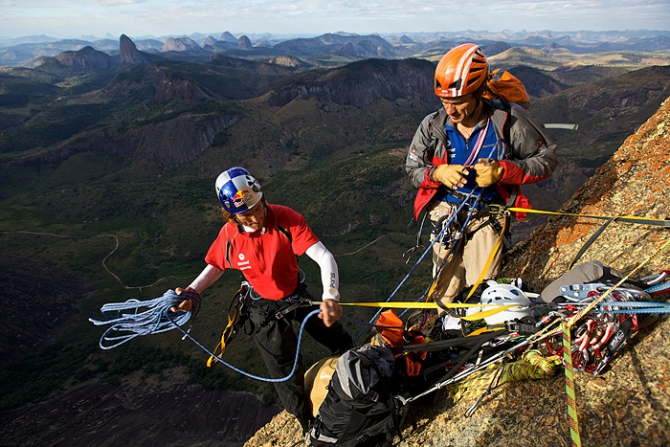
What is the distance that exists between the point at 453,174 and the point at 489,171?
1.15 feet

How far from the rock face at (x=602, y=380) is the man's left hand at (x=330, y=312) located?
145cm

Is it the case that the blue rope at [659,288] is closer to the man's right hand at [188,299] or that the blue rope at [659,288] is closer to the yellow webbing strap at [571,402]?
the yellow webbing strap at [571,402]

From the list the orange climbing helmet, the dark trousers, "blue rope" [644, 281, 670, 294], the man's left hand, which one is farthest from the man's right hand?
"blue rope" [644, 281, 670, 294]

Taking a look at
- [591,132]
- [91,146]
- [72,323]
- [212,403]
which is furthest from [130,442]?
[591,132]

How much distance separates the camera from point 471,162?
4.13 metres

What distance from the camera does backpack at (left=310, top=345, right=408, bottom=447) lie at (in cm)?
331

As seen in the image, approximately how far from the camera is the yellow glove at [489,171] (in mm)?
3740

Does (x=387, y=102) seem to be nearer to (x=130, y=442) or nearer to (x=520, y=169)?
(x=130, y=442)

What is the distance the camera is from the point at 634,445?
7.91 feet

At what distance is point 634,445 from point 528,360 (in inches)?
36.1

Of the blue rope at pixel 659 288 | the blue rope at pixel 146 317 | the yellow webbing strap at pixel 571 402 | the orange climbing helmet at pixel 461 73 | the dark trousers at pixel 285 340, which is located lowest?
the dark trousers at pixel 285 340

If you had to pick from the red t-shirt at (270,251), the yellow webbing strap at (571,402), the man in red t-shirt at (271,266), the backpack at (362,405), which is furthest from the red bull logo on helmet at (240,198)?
the yellow webbing strap at (571,402)

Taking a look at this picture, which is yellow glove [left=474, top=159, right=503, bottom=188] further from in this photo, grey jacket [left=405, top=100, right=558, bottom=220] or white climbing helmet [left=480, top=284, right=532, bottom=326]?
white climbing helmet [left=480, top=284, right=532, bottom=326]

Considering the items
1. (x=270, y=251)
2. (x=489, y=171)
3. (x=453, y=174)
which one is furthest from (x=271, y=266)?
(x=489, y=171)
